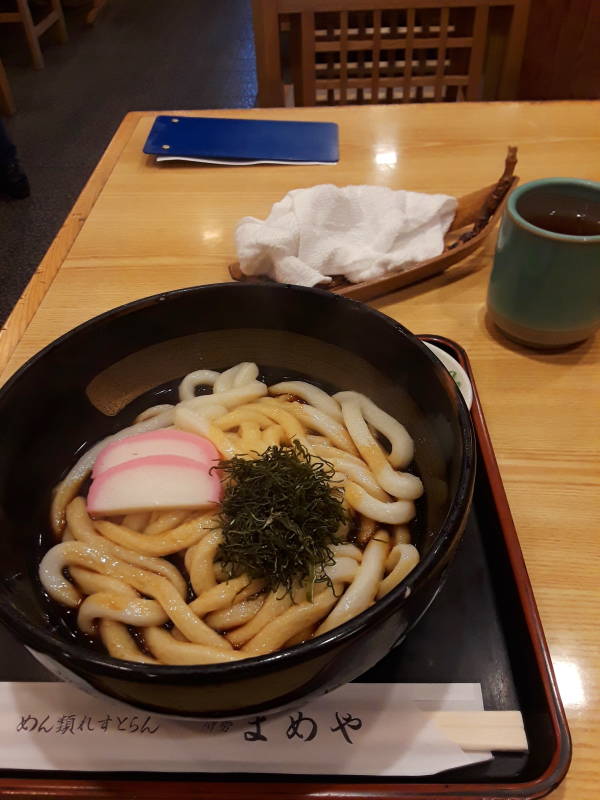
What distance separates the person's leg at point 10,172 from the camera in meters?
3.24

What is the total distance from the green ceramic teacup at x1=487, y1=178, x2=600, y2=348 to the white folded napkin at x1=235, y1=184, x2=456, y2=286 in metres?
0.22

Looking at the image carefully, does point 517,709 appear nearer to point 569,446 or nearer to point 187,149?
point 569,446

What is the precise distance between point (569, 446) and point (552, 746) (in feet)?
1.50

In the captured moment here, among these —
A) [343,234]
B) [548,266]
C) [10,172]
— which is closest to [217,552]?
[548,266]

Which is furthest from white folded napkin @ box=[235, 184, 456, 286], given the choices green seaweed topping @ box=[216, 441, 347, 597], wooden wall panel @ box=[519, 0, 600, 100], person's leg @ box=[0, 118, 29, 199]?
person's leg @ box=[0, 118, 29, 199]

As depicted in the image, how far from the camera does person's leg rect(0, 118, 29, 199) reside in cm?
324

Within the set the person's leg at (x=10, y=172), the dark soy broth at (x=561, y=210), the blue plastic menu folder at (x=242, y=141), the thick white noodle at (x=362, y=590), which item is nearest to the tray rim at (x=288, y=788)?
the thick white noodle at (x=362, y=590)

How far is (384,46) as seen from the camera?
6.38 ft

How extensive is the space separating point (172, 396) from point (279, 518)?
32cm

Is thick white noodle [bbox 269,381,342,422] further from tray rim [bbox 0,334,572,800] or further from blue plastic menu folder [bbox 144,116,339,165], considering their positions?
blue plastic menu folder [bbox 144,116,339,165]

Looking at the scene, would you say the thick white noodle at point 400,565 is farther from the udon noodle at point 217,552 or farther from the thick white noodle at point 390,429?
the thick white noodle at point 390,429

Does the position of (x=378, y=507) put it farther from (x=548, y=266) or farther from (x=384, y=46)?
(x=384, y=46)

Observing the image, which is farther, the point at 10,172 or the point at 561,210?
the point at 10,172

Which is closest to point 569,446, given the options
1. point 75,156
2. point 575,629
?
point 575,629
